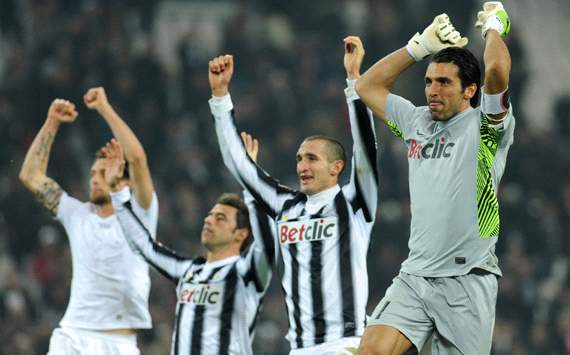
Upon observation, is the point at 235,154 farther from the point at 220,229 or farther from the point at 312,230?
the point at 312,230

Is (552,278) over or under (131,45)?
under

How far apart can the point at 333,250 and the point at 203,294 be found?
3.32ft

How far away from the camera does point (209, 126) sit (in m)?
12.1

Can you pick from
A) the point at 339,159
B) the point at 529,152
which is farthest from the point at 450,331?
the point at 529,152

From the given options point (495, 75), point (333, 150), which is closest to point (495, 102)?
point (495, 75)

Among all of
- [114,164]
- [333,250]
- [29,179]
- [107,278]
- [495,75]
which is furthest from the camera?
[29,179]

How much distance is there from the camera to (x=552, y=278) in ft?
35.0

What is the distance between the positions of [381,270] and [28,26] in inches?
206

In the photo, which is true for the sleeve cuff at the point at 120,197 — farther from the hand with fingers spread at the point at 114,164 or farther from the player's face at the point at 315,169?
the player's face at the point at 315,169

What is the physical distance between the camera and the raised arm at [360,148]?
5.12 metres

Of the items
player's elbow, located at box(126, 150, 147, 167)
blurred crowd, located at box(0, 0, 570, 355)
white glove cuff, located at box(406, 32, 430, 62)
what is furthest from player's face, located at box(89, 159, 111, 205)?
blurred crowd, located at box(0, 0, 570, 355)

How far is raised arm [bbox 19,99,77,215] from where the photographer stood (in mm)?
6703

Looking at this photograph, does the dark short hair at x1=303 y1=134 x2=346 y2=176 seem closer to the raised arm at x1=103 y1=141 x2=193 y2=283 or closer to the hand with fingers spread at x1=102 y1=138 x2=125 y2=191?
the raised arm at x1=103 y1=141 x2=193 y2=283

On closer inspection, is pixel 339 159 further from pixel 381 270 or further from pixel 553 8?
pixel 553 8
